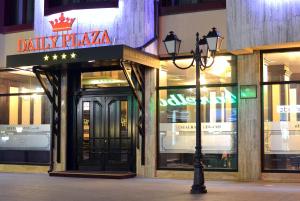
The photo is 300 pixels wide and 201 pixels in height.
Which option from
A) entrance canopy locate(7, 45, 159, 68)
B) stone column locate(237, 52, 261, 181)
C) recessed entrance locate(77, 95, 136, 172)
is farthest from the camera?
recessed entrance locate(77, 95, 136, 172)

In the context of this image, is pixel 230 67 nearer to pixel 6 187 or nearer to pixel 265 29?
pixel 265 29

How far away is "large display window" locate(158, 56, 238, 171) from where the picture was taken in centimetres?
1664

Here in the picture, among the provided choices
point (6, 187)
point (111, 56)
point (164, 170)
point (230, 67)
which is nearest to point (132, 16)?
point (111, 56)

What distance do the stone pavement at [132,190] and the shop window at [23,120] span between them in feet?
9.16

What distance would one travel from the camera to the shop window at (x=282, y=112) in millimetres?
15866

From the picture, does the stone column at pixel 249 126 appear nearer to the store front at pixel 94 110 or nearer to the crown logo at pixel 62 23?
the store front at pixel 94 110

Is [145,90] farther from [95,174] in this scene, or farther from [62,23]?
[62,23]

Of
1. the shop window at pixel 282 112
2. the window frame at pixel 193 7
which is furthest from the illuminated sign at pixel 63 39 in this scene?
the shop window at pixel 282 112

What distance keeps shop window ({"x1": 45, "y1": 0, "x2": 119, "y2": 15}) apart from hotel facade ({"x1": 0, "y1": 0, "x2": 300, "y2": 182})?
0.04m

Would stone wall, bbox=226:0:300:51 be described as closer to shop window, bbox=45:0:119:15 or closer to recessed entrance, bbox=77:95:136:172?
shop window, bbox=45:0:119:15

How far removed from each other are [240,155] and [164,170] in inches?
102

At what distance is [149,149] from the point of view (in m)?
17.5

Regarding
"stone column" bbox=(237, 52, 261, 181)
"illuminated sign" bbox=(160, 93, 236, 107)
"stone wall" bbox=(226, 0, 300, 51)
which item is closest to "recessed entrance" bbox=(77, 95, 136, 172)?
"illuminated sign" bbox=(160, 93, 236, 107)

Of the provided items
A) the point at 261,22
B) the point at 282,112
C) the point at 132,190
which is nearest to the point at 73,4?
the point at 261,22
